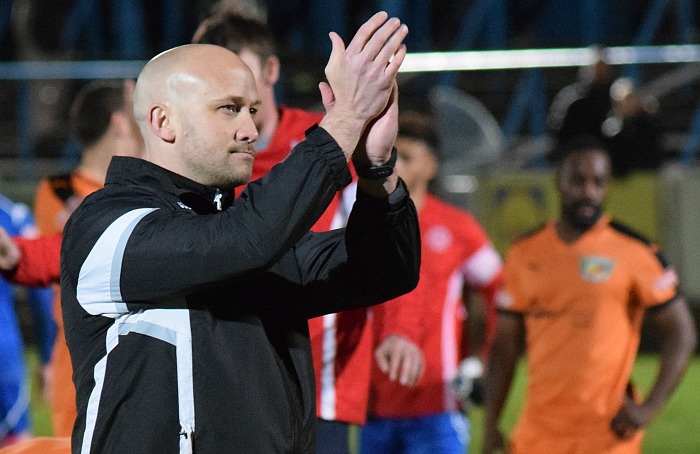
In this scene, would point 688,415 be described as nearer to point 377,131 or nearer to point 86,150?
point 86,150

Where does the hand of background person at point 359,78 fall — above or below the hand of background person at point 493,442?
above

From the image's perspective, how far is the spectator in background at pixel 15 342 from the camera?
623cm

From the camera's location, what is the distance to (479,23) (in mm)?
18469

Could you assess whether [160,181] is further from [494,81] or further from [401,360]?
[494,81]

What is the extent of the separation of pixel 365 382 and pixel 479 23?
48.4 feet

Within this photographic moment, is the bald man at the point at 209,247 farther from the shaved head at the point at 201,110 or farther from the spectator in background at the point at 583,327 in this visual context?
the spectator in background at the point at 583,327

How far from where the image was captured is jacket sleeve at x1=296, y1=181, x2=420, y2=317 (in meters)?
2.95

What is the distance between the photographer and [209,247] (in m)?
2.52

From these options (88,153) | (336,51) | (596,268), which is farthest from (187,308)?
(88,153)

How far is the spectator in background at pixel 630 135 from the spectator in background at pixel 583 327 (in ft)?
21.9

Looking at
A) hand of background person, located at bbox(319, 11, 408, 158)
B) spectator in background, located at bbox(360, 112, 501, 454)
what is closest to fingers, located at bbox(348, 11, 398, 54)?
hand of background person, located at bbox(319, 11, 408, 158)

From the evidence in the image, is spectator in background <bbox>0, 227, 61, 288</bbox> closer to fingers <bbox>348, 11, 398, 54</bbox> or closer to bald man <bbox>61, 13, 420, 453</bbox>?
bald man <bbox>61, 13, 420, 453</bbox>

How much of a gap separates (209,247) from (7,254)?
6.88 ft

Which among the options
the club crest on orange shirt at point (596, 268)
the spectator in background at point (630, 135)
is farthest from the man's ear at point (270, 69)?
the spectator in background at point (630, 135)
